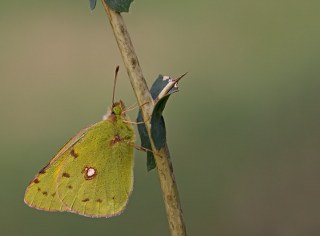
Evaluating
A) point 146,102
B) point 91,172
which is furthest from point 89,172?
point 146,102

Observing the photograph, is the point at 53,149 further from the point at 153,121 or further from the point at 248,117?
the point at 153,121

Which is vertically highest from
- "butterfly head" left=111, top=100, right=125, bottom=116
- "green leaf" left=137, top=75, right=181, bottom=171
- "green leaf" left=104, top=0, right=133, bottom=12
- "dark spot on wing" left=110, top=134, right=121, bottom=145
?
"green leaf" left=104, top=0, right=133, bottom=12

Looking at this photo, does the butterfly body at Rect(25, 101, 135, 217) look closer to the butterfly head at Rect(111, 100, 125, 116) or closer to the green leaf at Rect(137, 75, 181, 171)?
the butterfly head at Rect(111, 100, 125, 116)

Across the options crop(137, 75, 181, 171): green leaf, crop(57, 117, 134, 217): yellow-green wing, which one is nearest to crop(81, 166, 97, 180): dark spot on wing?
crop(57, 117, 134, 217): yellow-green wing

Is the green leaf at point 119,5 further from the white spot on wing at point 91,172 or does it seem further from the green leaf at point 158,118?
the white spot on wing at point 91,172

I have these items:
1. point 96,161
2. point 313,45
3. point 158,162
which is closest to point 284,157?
point 313,45

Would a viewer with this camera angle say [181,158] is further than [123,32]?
Yes
